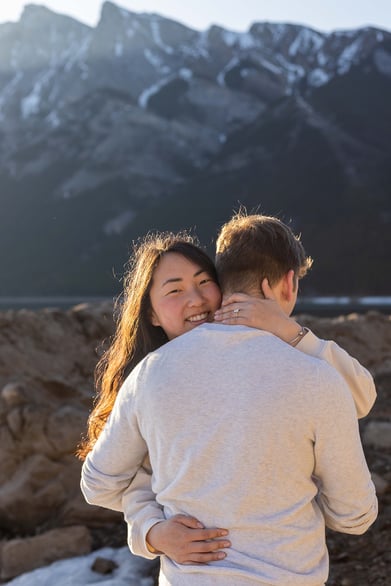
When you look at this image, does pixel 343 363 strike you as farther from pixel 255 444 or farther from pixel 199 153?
pixel 199 153

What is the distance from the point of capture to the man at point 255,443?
1359mm

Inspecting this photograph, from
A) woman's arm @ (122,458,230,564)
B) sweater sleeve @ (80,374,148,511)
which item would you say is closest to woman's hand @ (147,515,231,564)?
woman's arm @ (122,458,230,564)

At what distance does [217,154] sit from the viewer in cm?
9312

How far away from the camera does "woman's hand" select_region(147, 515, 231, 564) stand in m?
1.43

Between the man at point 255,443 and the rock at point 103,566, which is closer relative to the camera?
the man at point 255,443

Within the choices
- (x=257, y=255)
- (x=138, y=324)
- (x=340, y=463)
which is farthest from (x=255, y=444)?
(x=138, y=324)

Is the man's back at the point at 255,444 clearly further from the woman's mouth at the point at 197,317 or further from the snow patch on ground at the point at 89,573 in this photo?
the snow patch on ground at the point at 89,573

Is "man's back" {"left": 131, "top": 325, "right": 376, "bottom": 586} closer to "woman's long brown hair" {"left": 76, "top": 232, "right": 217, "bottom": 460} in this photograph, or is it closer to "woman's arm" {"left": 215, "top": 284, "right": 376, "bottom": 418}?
"woman's arm" {"left": 215, "top": 284, "right": 376, "bottom": 418}

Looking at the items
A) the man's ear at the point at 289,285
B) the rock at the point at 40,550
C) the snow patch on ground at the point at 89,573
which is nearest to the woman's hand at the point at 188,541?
the man's ear at the point at 289,285

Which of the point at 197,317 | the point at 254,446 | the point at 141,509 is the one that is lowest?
the point at 141,509

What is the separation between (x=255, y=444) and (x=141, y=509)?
38 centimetres

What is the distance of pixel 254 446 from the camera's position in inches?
54.1

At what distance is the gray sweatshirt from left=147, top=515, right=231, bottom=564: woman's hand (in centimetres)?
2

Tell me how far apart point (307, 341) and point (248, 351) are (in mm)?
182
